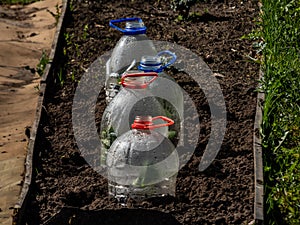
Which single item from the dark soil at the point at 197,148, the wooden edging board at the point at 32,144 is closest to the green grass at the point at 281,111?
the dark soil at the point at 197,148

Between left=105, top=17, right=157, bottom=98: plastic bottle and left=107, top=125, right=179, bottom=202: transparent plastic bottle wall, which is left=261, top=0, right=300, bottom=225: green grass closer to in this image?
left=107, top=125, right=179, bottom=202: transparent plastic bottle wall

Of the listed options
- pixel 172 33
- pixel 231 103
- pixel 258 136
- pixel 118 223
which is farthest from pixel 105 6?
pixel 118 223

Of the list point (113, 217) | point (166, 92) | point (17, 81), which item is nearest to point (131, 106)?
point (166, 92)

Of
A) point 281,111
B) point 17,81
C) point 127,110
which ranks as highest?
point 127,110

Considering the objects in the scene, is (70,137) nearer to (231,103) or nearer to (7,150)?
(7,150)

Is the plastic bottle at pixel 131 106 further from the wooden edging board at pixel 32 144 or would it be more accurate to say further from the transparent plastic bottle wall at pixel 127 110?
the wooden edging board at pixel 32 144

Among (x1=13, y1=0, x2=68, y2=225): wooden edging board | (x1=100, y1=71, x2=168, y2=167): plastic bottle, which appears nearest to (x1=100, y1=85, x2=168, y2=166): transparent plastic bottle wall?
(x1=100, y1=71, x2=168, y2=167): plastic bottle

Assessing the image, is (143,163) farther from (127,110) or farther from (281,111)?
(281,111)
